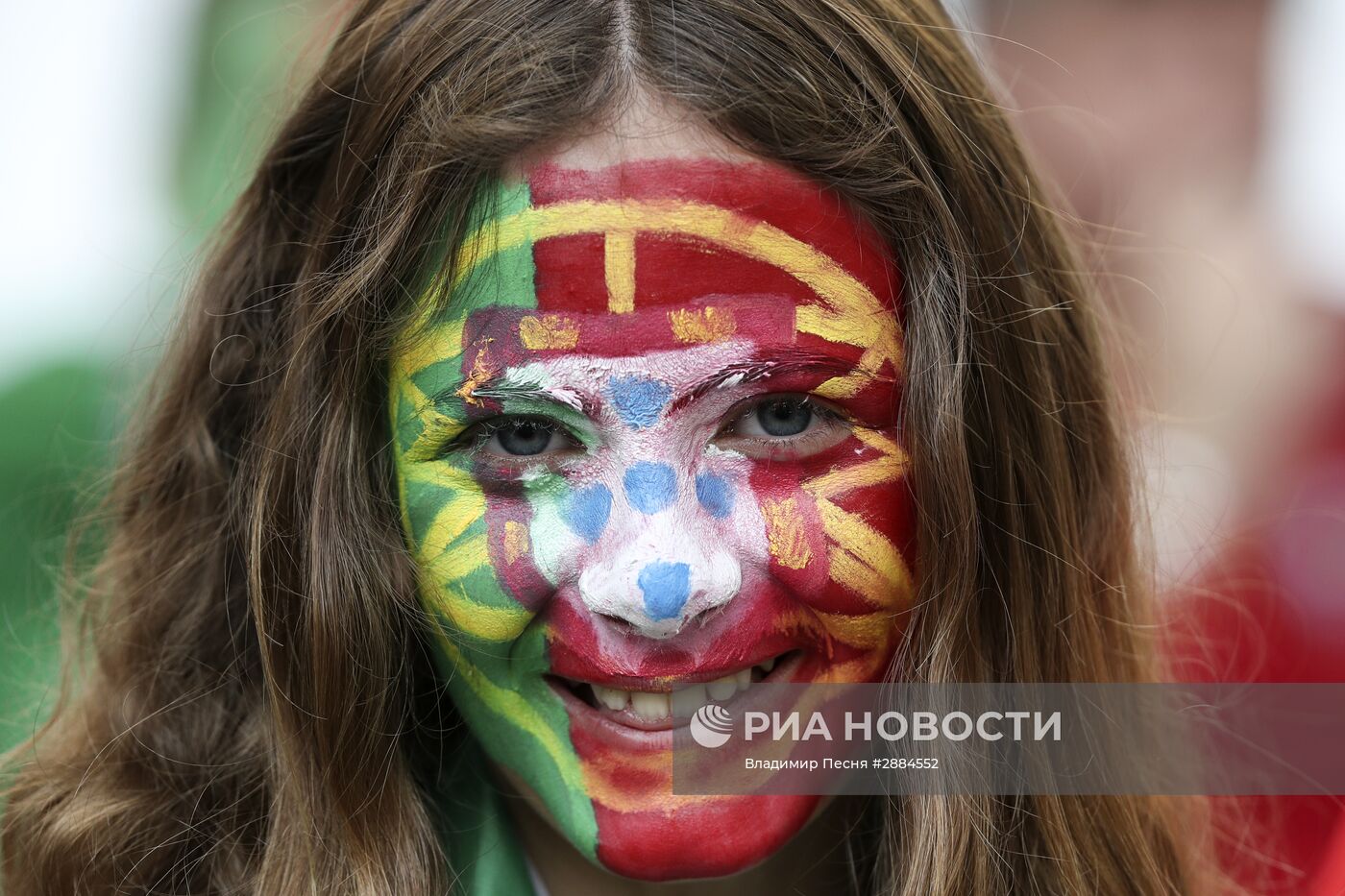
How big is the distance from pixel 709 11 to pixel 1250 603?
5.87 feet

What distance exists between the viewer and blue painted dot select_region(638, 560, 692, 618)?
4.25 feet

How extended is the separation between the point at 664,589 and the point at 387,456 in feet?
1.33

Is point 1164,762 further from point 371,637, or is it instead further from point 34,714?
point 34,714

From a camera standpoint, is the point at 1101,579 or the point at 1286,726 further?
the point at 1286,726

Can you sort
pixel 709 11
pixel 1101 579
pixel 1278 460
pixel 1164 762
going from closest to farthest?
pixel 709 11
pixel 1101 579
pixel 1164 762
pixel 1278 460

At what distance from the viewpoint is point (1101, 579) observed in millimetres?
1637

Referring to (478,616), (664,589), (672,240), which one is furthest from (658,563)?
(672,240)

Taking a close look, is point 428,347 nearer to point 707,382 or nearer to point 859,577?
point 707,382

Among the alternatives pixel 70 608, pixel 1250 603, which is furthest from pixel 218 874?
pixel 1250 603

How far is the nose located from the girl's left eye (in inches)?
3.7

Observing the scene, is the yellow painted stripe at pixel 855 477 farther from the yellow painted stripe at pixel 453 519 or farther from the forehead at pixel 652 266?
the yellow painted stripe at pixel 453 519

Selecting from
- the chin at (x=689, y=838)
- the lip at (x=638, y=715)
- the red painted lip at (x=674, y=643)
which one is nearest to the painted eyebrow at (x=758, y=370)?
the red painted lip at (x=674, y=643)

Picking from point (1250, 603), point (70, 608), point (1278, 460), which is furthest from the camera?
point (1278, 460)

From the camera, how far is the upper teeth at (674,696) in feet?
4.62
